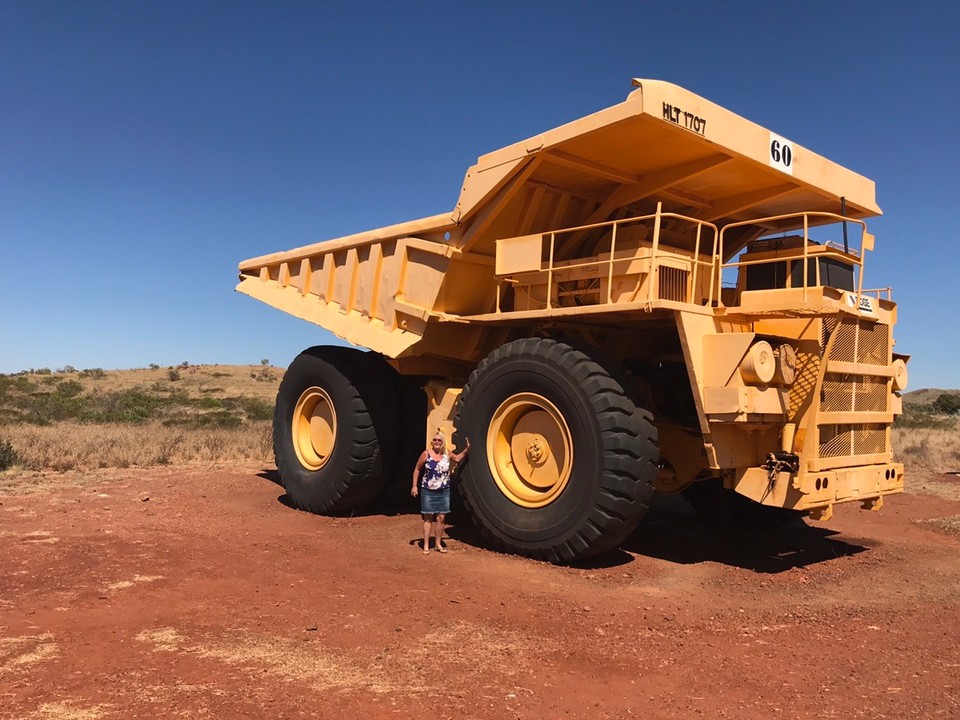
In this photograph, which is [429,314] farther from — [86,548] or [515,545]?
[86,548]

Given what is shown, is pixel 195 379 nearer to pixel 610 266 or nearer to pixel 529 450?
pixel 529 450

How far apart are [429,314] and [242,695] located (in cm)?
518

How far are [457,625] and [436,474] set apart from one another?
2525 millimetres

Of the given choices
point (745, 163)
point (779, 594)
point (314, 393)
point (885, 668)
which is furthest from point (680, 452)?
point (314, 393)

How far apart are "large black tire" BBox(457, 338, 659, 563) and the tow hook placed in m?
0.94

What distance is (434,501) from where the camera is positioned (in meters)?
7.49

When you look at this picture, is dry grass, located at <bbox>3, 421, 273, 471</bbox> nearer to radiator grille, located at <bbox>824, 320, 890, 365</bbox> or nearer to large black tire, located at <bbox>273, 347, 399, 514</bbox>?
large black tire, located at <bbox>273, 347, 399, 514</bbox>

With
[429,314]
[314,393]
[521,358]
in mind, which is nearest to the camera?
[521,358]

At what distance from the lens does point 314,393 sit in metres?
10.1

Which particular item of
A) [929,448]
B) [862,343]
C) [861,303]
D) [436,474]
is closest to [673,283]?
[861,303]

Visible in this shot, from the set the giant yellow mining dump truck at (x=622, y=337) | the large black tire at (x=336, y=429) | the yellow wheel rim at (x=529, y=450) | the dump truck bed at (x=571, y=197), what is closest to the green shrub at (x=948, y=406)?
the giant yellow mining dump truck at (x=622, y=337)

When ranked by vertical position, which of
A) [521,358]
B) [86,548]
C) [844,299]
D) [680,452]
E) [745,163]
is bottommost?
[86,548]

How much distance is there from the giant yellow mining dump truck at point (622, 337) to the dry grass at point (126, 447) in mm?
5629

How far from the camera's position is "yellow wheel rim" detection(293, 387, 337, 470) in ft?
32.7
